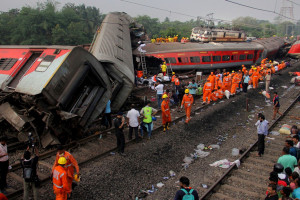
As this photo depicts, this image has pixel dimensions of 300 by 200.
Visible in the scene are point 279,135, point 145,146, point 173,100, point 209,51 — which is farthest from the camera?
point 209,51

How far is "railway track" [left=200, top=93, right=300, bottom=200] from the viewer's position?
249 inches

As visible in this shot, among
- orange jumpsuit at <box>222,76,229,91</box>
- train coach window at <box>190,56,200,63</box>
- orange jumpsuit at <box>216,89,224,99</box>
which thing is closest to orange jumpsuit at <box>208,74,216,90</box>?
orange jumpsuit at <box>216,89,224,99</box>

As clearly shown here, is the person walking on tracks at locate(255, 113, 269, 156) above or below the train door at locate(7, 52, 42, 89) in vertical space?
below

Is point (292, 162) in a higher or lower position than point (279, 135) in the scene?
higher

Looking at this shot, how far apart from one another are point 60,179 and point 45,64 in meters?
4.15

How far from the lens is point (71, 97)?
8234 millimetres

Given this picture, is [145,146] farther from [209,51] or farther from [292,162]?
[209,51]

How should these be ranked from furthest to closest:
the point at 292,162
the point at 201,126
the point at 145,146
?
the point at 201,126, the point at 145,146, the point at 292,162

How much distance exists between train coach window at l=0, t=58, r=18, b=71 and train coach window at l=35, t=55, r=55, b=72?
1.77 meters

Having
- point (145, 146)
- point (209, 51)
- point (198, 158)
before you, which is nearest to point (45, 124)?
point (145, 146)

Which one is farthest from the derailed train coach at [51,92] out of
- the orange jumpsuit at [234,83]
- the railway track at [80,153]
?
the orange jumpsuit at [234,83]

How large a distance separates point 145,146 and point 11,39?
42369 millimetres

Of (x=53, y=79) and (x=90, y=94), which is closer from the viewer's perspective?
(x=53, y=79)

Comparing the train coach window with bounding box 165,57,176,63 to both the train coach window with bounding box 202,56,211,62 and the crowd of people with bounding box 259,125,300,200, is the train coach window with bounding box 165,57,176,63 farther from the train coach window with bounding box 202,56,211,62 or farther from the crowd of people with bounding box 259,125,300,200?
the crowd of people with bounding box 259,125,300,200
